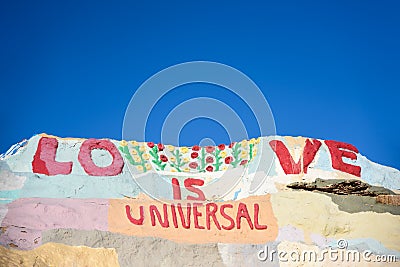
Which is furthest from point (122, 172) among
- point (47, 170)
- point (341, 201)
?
point (341, 201)

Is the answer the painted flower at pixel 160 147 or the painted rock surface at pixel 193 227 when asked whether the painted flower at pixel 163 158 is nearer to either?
the painted flower at pixel 160 147

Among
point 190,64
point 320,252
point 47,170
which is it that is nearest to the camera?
point 320,252

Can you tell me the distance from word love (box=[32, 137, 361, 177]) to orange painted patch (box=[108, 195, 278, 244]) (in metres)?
3.38

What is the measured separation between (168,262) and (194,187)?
16.3ft

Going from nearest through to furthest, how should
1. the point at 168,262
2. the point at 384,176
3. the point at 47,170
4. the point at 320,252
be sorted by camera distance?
the point at 168,262 < the point at 320,252 < the point at 47,170 < the point at 384,176

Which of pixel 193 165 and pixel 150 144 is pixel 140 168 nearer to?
pixel 150 144

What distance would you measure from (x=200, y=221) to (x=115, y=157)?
14.5 ft

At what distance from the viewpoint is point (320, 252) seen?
6.76m

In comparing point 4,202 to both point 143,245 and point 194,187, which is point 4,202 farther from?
point 194,187

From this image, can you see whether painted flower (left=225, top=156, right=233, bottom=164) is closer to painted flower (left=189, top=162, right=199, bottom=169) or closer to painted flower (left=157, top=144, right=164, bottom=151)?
painted flower (left=189, top=162, right=199, bottom=169)

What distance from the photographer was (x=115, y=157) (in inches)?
427

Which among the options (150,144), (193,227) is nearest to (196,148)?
(150,144)

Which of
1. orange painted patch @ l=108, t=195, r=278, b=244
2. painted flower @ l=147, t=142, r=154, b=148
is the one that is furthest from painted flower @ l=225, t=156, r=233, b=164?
orange painted patch @ l=108, t=195, r=278, b=244

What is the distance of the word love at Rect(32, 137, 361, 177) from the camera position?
9924mm
